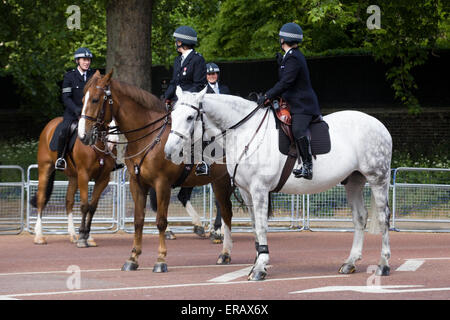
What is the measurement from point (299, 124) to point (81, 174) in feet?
17.2

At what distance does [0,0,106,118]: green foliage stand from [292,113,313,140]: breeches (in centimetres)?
1119

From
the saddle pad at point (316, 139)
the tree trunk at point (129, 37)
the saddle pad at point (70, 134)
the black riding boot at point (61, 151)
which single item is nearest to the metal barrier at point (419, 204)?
the tree trunk at point (129, 37)

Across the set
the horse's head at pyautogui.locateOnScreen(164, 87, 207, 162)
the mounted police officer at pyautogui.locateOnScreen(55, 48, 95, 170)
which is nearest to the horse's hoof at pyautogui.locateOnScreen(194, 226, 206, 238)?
the mounted police officer at pyautogui.locateOnScreen(55, 48, 95, 170)

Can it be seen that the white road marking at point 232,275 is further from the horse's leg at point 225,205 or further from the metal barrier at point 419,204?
the metal barrier at point 419,204

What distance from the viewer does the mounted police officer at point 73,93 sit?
15.5m

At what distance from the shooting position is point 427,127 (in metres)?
27.7

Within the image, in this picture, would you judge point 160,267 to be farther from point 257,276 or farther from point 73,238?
point 73,238

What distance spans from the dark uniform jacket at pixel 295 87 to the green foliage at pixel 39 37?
10864 millimetres

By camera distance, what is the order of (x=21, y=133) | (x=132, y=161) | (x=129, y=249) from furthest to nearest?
(x=21, y=133)
(x=129, y=249)
(x=132, y=161)

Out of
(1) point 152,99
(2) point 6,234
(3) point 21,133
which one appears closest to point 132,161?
(1) point 152,99

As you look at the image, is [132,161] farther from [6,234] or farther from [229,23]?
[229,23]

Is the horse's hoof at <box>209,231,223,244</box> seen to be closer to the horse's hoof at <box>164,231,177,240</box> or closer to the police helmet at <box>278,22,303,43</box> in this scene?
the horse's hoof at <box>164,231,177,240</box>

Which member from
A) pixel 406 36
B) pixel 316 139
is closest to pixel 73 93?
pixel 316 139

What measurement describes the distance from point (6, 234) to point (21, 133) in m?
14.7
